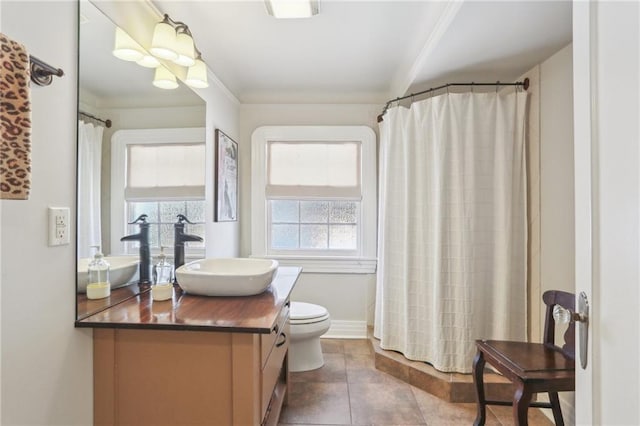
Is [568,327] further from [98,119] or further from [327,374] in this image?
[98,119]

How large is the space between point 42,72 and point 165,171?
0.86 metres

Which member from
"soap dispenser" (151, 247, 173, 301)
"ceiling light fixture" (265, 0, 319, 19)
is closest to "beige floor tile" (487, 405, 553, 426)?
"soap dispenser" (151, 247, 173, 301)

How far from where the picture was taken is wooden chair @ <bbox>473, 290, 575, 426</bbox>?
4.65ft

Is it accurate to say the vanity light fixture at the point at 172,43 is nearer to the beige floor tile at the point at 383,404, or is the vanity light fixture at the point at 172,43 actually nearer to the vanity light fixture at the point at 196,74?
the vanity light fixture at the point at 196,74

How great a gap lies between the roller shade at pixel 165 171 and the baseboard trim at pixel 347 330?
5.58 ft

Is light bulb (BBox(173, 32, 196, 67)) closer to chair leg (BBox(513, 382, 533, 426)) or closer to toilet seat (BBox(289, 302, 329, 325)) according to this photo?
toilet seat (BBox(289, 302, 329, 325))

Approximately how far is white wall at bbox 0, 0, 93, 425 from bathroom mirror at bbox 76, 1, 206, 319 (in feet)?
0.20

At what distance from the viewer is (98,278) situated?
4.25ft

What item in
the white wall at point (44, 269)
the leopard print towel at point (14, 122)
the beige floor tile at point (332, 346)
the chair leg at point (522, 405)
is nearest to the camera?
the leopard print towel at point (14, 122)

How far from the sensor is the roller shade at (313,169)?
299cm

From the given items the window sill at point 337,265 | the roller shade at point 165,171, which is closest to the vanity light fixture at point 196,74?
the roller shade at point 165,171

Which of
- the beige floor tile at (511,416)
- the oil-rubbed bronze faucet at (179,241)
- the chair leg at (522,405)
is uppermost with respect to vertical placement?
the oil-rubbed bronze faucet at (179,241)

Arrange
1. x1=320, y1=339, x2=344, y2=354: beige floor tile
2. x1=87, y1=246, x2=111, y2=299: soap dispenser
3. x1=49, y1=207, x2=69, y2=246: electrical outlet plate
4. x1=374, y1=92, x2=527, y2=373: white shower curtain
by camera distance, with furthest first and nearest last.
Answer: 1. x1=320, y1=339, x2=344, y2=354: beige floor tile
2. x1=374, y1=92, x2=527, y2=373: white shower curtain
3. x1=87, y1=246, x2=111, y2=299: soap dispenser
4. x1=49, y1=207, x2=69, y2=246: electrical outlet plate

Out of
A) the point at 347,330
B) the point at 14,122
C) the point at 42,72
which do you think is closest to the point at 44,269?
the point at 14,122
